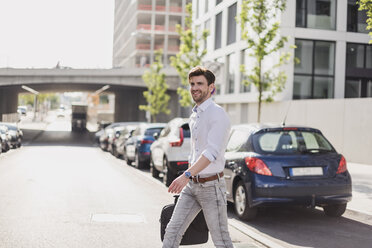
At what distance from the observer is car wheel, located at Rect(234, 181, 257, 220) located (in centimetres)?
779

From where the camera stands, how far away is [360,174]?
15531 mm

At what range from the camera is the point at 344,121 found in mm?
→ 21078

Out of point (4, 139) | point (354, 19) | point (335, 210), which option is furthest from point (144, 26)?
point (335, 210)

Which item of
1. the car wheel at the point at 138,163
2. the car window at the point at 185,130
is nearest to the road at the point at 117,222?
the car window at the point at 185,130

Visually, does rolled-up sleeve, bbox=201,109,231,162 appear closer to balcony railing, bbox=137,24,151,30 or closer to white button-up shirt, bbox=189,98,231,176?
white button-up shirt, bbox=189,98,231,176

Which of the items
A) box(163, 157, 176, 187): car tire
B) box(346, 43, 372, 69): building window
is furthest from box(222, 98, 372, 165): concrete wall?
box(163, 157, 176, 187): car tire

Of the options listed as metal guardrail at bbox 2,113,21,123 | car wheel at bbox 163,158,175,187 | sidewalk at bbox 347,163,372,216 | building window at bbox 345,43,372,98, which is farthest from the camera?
metal guardrail at bbox 2,113,21,123

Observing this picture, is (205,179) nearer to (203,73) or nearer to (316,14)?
(203,73)

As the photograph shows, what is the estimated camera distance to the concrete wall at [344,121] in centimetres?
1961

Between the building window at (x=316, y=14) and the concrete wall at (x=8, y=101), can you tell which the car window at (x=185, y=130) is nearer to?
the building window at (x=316, y=14)

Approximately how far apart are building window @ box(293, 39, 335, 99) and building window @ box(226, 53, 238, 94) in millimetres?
6497

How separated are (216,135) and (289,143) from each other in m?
4.32

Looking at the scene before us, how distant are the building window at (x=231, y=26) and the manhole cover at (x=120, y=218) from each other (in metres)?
27.9

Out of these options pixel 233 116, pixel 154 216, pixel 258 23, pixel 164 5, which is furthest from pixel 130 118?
pixel 154 216
